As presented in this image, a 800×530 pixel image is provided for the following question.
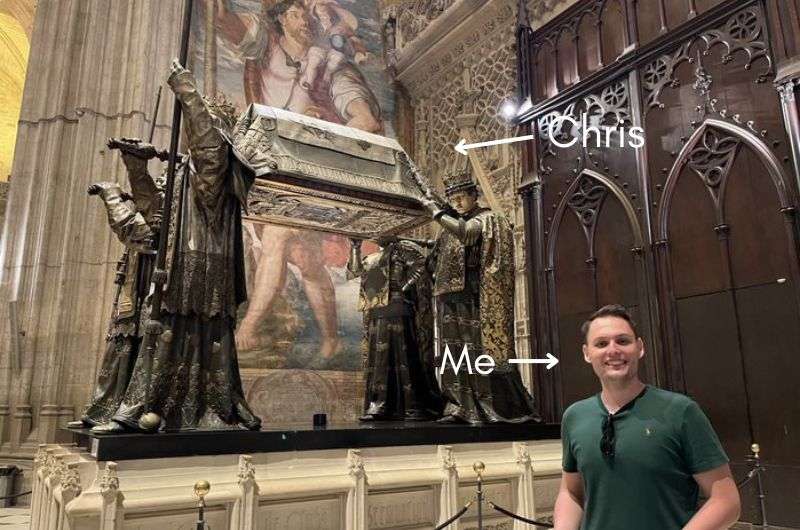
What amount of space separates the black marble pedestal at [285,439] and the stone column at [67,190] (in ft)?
11.7

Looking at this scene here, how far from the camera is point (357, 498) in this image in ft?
11.2

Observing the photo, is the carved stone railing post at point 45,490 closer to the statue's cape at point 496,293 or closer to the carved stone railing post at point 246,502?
the carved stone railing post at point 246,502

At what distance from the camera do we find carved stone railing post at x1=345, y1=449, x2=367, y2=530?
3.38 metres

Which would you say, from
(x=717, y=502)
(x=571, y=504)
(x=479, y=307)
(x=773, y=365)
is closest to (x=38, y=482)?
(x=479, y=307)

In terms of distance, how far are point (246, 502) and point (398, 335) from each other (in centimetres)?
257

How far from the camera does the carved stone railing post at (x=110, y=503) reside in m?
2.68

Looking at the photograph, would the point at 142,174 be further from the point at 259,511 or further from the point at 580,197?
the point at 580,197

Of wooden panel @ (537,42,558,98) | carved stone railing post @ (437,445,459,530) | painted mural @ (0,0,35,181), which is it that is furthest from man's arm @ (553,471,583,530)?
painted mural @ (0,0,35,181)

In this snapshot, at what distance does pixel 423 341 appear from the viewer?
18.1 feet

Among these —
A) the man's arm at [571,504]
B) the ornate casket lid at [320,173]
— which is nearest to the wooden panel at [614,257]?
the ornate casket lid at [320,173]

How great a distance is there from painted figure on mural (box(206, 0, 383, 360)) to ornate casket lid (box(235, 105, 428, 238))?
3.27 meters

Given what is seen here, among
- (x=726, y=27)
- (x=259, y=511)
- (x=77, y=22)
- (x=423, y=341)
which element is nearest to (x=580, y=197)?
(x=726, y=27)

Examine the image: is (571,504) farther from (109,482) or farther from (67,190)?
(67,190)

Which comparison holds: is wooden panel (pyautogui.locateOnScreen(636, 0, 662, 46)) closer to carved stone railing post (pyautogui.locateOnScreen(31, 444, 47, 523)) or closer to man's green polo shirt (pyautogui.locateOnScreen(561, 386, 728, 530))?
man's green polo shirt (pyautogui.locateOnScreen(561, 386, 728, 530))
